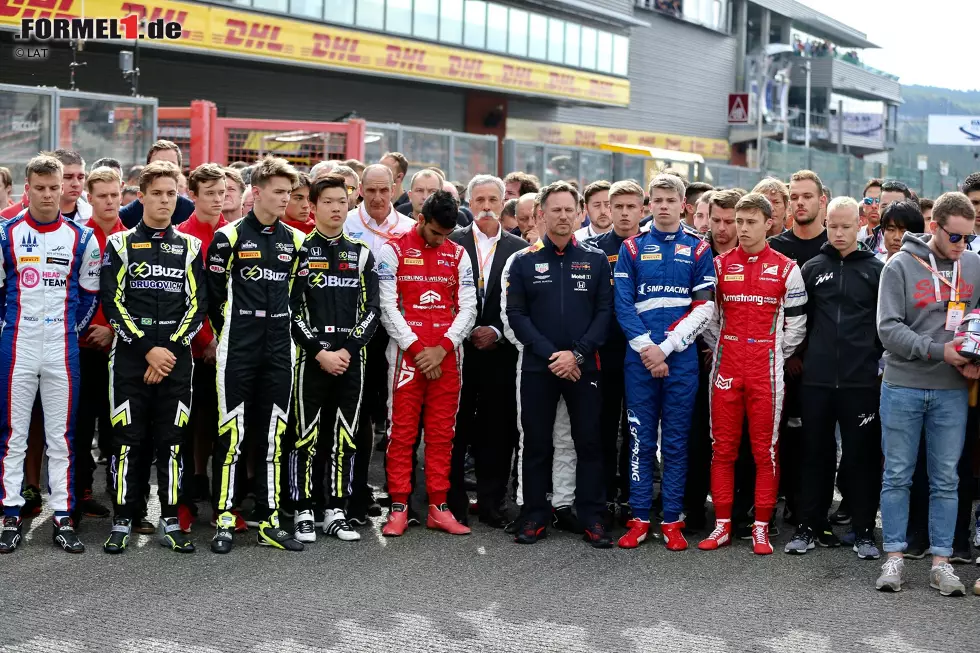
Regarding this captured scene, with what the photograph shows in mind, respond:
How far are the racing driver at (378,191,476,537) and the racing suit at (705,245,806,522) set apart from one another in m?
1.58

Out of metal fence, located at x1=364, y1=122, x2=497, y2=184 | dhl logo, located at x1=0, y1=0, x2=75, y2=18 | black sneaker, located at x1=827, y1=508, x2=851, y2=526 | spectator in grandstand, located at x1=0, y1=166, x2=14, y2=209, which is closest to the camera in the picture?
black sneaker, located at x1=827, y1=508, x2=851, y2=526

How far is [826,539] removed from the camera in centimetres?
654

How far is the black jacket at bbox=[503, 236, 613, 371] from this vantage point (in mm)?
6547

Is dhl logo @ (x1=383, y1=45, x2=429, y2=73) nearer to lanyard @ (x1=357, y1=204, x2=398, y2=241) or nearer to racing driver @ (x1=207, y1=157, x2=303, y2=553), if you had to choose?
lanyard @ (x1=357, y1=204, x2=398, y2=241)

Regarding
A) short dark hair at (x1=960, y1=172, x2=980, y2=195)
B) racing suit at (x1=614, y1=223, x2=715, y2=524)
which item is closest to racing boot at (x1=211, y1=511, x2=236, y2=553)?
racing suit at (x1=614, y1=223, x2=715, y2=524)

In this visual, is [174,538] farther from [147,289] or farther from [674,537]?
[674,537]

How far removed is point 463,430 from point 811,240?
2.57 metres

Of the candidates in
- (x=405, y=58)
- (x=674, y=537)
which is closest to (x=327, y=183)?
(x=674, y=537)

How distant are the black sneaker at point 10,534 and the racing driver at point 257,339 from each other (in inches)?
43.1

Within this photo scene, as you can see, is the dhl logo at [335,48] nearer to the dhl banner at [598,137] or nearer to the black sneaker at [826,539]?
the dhl banner at [598,137]

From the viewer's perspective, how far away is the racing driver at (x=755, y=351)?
6.33 meters

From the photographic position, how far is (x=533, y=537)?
6477 mm

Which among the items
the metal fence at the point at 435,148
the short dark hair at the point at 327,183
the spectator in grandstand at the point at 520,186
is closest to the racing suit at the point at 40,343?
the short dark hair at the point at 327,183

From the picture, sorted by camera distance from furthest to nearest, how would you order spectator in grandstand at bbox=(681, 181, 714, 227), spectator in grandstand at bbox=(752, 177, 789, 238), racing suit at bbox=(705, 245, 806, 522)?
spectator in grandstand at bbox=(681, 181, 714, 227)
spectator in grandstand at bbox=(752, 177, 789, 238)
racing suit at bbox=(705, 245, 806, 522)
